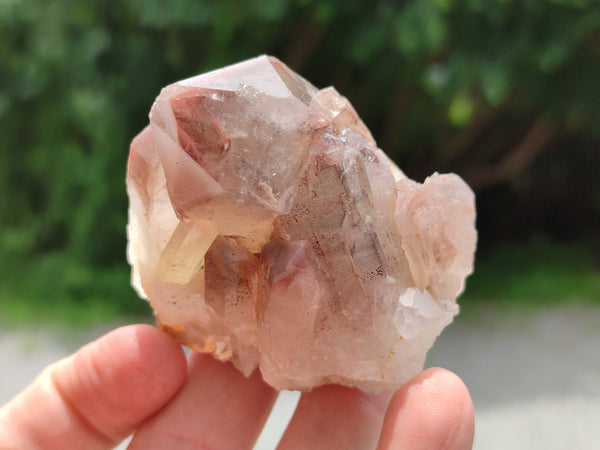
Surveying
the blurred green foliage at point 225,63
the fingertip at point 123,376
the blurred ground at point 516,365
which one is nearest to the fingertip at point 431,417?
the fingertip at point 123,376

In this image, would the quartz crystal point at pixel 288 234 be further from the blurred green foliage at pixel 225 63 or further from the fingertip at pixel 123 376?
the blurred green foliage at pixel 225 63

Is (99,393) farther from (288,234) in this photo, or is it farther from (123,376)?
(288,234)

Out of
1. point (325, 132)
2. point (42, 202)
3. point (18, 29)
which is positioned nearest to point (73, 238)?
point (42, 202)

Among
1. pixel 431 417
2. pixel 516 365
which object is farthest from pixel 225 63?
pixel 431 417

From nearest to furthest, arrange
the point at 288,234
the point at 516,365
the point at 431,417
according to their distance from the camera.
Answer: the point at 431,417 < the point at 288,234 < the point at 516,365

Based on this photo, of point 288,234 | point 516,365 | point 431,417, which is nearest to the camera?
point 431,417

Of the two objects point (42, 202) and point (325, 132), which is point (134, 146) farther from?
point (42, 202)

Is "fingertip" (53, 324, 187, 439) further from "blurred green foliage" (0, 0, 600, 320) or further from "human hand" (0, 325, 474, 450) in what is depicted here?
"blurred green foliage" (0, 0, 600, 320)
